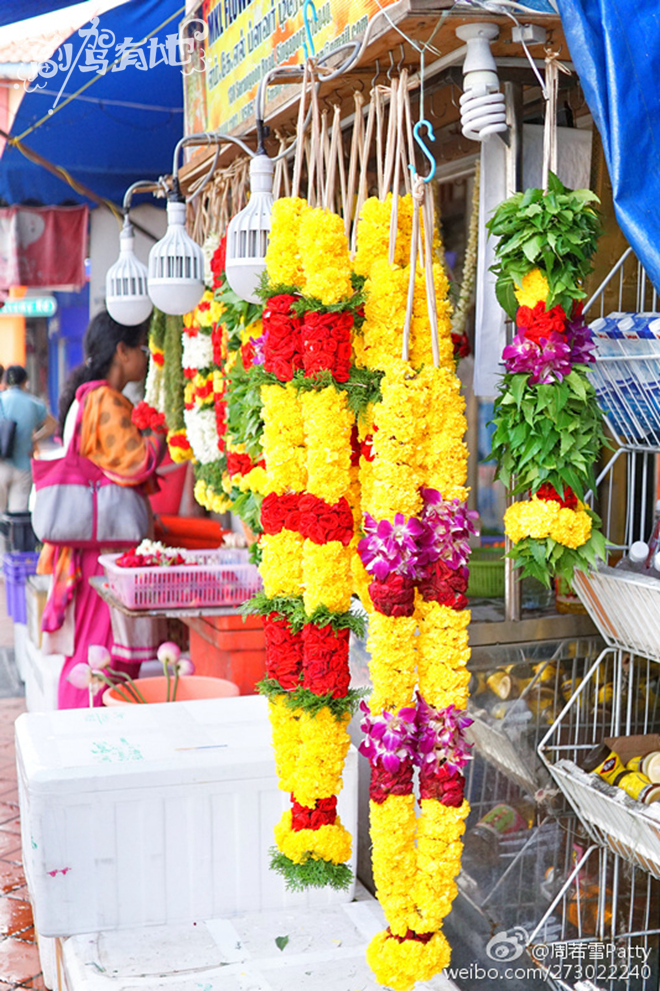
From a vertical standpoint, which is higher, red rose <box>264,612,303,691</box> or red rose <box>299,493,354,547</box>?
red rose <box>299,493,354,547</box>

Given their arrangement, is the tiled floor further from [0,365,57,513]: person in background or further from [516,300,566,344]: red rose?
[0,365,57,513]: person in background

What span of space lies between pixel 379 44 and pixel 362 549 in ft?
3.29

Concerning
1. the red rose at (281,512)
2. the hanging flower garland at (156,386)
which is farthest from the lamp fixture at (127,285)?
the red rose at (281,512)

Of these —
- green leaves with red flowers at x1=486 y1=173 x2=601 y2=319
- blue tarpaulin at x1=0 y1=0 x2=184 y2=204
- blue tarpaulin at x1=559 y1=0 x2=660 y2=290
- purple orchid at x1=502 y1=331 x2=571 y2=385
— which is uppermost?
blue tarpaulin at x1=0 y1=0 x2=184 y2=204

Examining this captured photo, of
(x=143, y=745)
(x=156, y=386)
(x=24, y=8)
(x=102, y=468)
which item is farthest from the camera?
(x=102, y=468)

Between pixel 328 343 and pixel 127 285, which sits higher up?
pixel 127 285

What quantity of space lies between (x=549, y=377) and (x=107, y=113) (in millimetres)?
4328

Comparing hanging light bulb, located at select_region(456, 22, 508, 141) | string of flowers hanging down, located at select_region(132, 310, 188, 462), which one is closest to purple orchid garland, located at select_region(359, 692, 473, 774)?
hanging light bulb, located at select_region(456, 22, 508, 141)

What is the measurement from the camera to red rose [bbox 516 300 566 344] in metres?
1.91

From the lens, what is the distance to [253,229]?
93.2 inches

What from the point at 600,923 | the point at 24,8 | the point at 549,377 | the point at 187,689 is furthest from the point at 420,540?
the point at 24,8

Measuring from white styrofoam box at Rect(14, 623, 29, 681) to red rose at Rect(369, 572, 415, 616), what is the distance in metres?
4.43

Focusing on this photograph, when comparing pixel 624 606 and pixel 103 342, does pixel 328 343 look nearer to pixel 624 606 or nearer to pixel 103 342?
pixel 624 606
